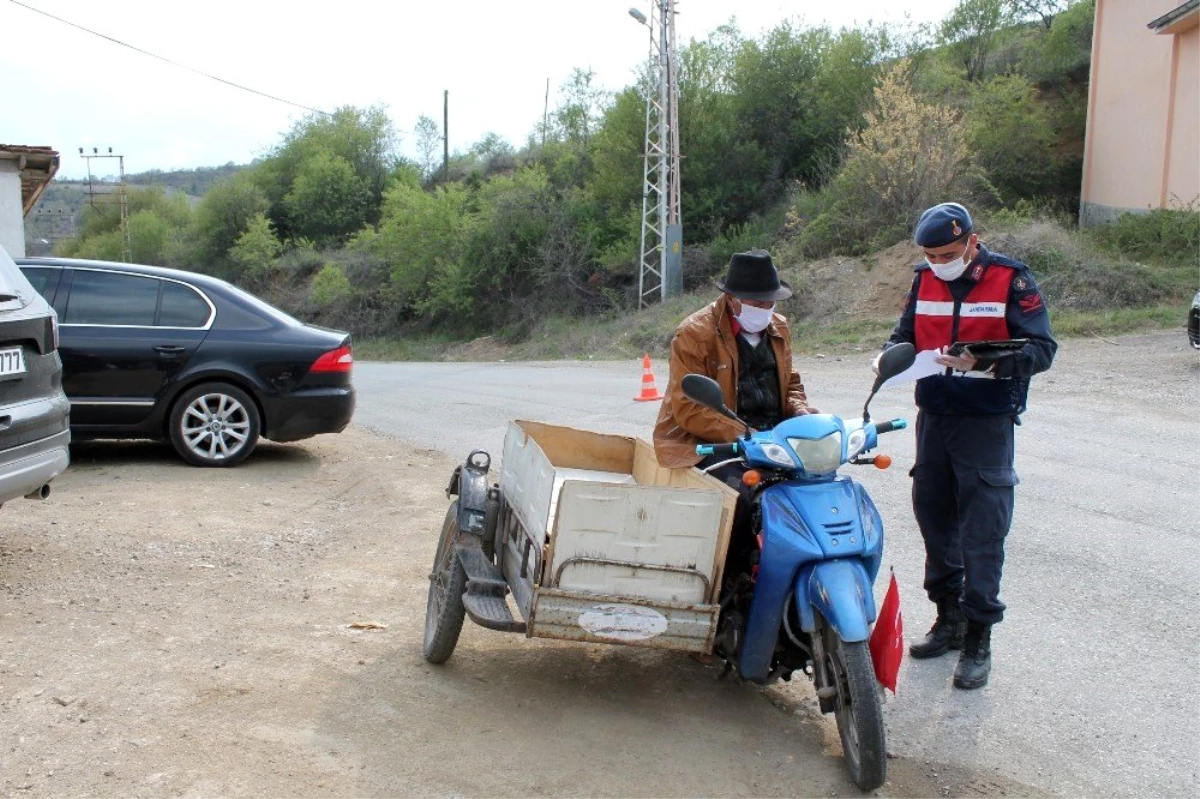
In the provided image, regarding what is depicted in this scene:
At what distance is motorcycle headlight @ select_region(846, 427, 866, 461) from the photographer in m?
4.08

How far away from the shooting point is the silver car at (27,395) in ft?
18.3

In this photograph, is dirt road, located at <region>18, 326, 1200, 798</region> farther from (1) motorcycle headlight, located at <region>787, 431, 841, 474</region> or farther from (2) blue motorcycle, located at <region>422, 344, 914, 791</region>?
(1) motorcycle headlight, located at <region>787, 431, 841, 474</region>

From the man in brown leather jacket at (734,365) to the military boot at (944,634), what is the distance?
1.14 m

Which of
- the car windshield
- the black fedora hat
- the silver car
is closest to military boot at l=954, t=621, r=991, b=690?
the black fedora hat

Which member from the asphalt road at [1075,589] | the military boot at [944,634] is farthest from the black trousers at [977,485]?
the asphalt road at [1075,589]

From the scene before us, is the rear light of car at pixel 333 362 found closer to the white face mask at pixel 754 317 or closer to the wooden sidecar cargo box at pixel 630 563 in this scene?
the white face mask at pixel 754 317

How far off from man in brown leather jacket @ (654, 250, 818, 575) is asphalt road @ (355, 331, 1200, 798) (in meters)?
1.29

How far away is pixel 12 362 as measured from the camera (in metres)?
5.67

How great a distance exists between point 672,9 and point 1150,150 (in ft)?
41.9

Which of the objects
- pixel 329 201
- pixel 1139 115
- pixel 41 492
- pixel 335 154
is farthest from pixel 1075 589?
pixel 335 154

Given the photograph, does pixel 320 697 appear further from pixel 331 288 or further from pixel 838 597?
pixel 331 288

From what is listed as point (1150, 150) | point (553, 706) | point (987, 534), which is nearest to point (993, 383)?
point (987, 534)

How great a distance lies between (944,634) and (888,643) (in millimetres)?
1330

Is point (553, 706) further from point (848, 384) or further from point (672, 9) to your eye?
point (672, 9)
